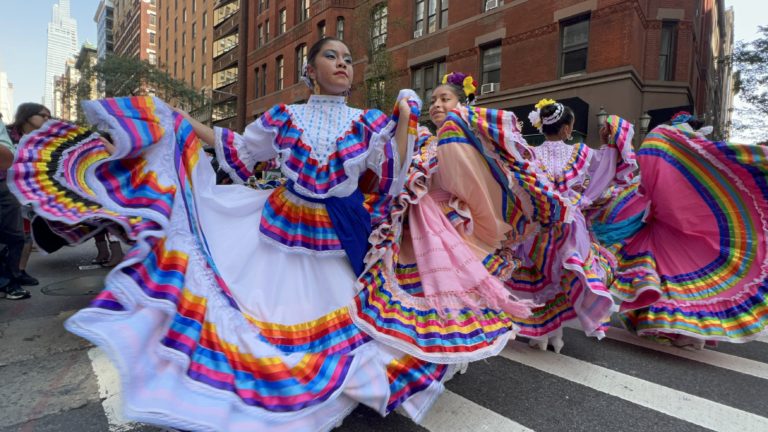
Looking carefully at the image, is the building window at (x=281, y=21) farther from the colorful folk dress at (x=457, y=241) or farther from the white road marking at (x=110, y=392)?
the white road marking at (x=110, y=392)

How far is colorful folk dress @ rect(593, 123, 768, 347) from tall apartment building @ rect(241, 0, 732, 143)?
33.7ft

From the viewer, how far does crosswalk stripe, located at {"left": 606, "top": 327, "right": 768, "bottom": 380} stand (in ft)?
10.6

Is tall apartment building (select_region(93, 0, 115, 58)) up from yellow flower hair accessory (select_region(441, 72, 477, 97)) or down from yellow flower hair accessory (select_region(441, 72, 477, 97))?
up

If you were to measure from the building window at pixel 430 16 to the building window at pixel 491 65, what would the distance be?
2459 mm

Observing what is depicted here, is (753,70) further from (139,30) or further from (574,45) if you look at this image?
(139,30)

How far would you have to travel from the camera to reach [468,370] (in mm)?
3029

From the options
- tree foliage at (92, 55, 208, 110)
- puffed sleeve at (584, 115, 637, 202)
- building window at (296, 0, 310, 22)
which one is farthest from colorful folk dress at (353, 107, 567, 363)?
tree foliage at (92, 55, 208, 110)

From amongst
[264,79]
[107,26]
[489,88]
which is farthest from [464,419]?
[107,26]

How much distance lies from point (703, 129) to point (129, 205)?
4.27 metres

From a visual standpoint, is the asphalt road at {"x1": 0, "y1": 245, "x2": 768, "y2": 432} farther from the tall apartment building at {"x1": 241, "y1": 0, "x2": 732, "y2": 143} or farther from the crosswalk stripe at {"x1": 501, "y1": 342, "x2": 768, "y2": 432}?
the tall apartment building at {"x1": 241, "y1": 0, "x2": 732, "y2": 143}

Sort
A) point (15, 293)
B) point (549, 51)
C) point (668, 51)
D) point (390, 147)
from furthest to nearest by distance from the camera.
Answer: point (668, 51) → point (549, 51) → point (15, 293) → point (390, 147)

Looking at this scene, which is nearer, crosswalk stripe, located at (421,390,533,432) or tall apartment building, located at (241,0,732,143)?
crosswalk stripe, located at (421,390,533,432)

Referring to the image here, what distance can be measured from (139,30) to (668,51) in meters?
65.9

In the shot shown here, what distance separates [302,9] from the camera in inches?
1007
